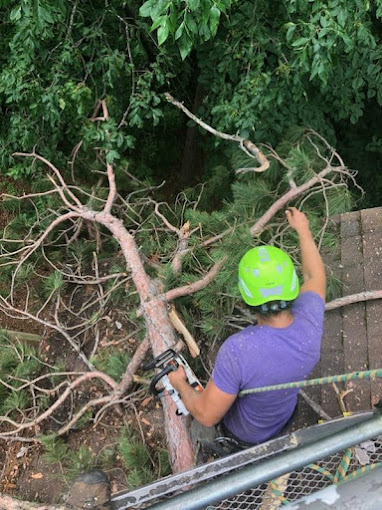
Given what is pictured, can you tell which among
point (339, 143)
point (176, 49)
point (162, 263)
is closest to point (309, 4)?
Result: point (176, 49)

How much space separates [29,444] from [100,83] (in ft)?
8.17

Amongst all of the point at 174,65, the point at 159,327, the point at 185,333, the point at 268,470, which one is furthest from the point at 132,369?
the point at 174,65

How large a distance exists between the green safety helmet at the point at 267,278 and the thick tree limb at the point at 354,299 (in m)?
0.92

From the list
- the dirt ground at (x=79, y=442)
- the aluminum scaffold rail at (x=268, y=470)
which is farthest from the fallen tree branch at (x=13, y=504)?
the aluminum scaffold rail at (x=268, y=470)

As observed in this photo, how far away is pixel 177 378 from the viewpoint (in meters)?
1.73

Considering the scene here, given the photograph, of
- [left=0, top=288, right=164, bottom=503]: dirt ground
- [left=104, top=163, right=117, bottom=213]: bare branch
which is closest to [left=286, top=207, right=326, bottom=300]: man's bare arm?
[left=0, top=288, right=164, bottom=503]: dirt ground

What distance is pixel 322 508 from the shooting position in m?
0.93

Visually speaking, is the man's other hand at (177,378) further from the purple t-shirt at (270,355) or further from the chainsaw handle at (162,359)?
the purple t-shirt at (270,355)

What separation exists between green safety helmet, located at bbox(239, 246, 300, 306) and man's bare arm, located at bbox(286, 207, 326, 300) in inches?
7.7

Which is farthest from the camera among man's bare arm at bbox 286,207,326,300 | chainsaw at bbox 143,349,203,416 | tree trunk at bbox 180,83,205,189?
tree trunk at bbox 180,83,205,189

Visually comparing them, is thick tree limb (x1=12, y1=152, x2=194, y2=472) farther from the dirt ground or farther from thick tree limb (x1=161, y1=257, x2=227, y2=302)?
the dirt ground

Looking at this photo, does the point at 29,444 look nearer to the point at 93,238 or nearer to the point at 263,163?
the point at 93,238

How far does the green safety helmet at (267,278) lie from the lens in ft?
4.55

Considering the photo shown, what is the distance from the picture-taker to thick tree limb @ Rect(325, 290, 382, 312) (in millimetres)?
2229
